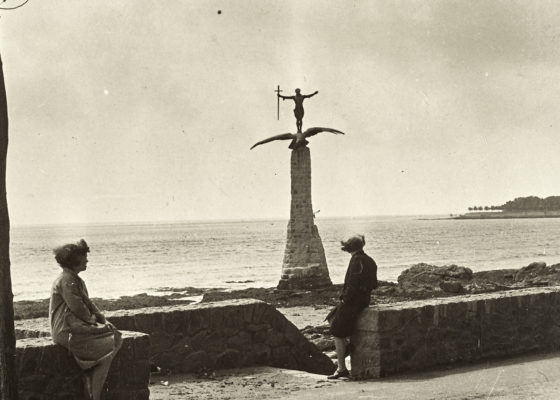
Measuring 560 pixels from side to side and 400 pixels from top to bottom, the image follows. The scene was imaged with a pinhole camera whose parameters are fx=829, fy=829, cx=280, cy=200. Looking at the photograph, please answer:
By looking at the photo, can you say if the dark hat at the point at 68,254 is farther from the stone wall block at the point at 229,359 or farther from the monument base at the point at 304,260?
the monument base at the point at 304,260

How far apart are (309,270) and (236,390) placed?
18.7 metres

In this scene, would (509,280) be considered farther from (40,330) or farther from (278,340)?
(40,330)

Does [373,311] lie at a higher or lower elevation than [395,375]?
higher

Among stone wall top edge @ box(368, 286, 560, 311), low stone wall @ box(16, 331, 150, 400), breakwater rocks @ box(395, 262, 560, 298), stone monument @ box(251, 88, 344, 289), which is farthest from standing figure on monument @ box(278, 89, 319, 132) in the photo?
low stone wall @ box(16, 331, 150, 400)

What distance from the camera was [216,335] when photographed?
9.12 metres

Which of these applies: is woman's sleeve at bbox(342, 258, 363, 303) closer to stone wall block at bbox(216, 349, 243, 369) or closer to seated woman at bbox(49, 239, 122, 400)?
stone wall block at bbox(216, 349, 243, 369)

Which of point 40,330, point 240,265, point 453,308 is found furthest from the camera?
point 240,265

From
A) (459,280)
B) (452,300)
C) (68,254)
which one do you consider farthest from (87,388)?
(459,280)

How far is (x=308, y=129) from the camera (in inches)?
1042

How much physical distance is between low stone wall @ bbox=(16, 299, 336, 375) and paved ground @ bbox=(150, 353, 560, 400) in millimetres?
213

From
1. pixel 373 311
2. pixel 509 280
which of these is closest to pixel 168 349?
pixel 373 311

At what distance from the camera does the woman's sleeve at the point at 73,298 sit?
6340 mm

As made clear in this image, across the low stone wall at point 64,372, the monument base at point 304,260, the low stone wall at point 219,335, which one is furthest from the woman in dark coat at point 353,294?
the monument base at point 304,260

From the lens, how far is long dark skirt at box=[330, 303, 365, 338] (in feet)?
28.1
